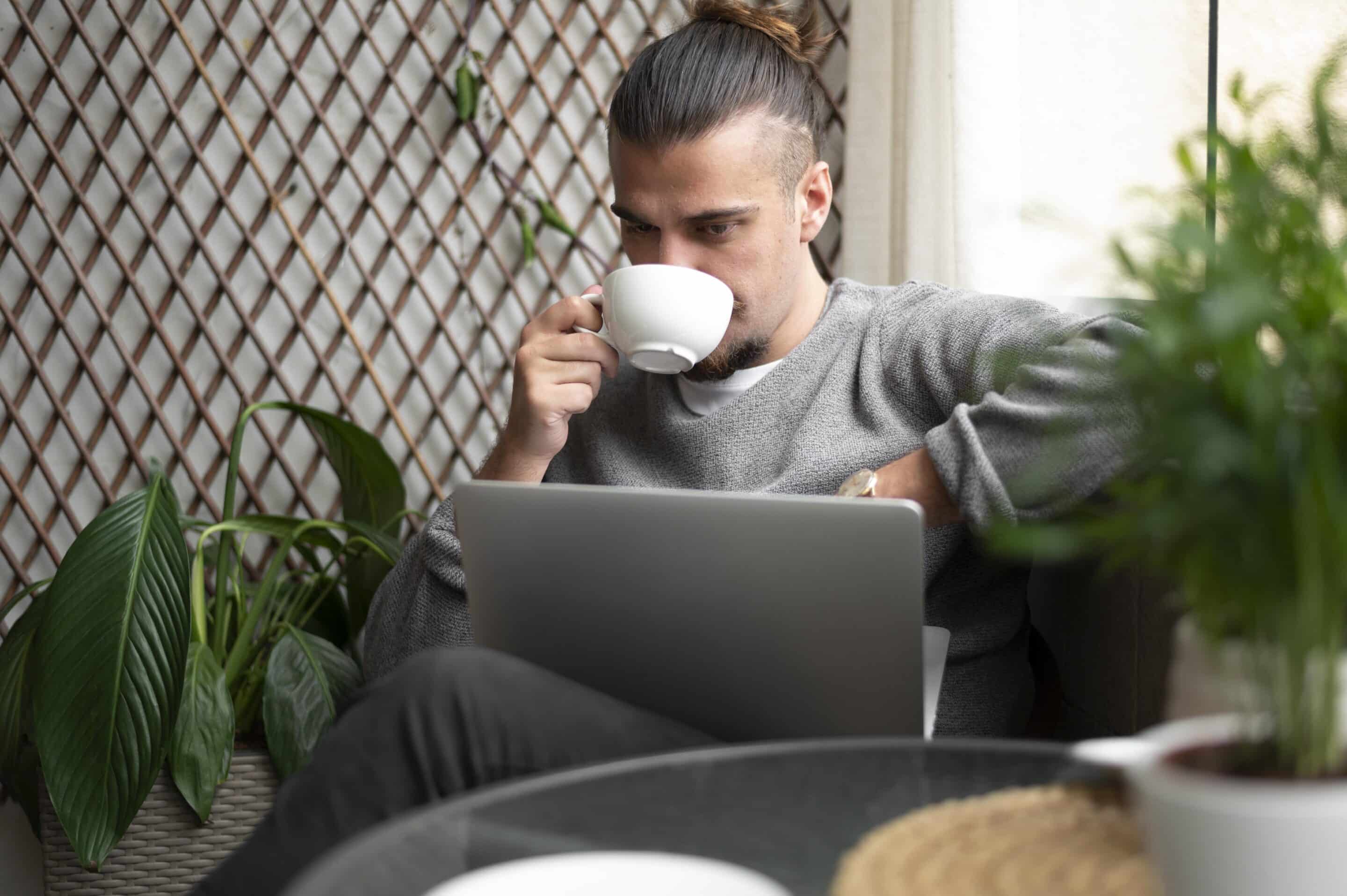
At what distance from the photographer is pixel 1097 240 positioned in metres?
0.32

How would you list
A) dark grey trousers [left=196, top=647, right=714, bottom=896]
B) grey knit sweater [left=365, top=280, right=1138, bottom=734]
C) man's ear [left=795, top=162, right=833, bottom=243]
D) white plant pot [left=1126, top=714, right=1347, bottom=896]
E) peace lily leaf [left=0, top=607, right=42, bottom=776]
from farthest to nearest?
peace lily leaf [left=0, top=607, right=42, bottom=776] < man's ear [left=795, top=162, right=833, bottom=243] < grey knit sweater [left=365, top=280, right=1138, bottom=734] < dark grey trousers [left=196, top=647, right=714, bottom=896] < white plant pot [left=1126, top=714, right=1347, bottom=896]

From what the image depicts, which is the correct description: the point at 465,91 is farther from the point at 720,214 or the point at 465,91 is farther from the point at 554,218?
the point at 720,214

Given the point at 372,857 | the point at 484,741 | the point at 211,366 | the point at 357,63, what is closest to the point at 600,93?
the point at 357,63

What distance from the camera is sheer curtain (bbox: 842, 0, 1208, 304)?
1.37 meters

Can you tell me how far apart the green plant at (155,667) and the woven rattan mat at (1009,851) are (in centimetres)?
98

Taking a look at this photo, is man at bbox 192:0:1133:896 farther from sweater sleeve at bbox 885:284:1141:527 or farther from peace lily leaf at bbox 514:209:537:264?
peace lily leaf at bbox 514:209:537:264

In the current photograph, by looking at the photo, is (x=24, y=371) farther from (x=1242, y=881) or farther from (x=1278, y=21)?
(x=1242, y=881)

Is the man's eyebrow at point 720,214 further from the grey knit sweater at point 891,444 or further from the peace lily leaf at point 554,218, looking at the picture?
the peace lily leaf at point 554,218

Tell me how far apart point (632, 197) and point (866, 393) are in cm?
30

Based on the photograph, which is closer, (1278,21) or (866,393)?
(866,393)

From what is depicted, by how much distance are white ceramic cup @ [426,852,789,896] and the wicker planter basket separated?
39.9 inches

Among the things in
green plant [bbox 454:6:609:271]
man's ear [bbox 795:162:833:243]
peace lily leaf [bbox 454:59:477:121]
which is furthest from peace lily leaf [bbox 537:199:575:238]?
man's ear [bbox 795:162:833:243]

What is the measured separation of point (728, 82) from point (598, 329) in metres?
0.28

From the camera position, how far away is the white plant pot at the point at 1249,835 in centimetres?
30
